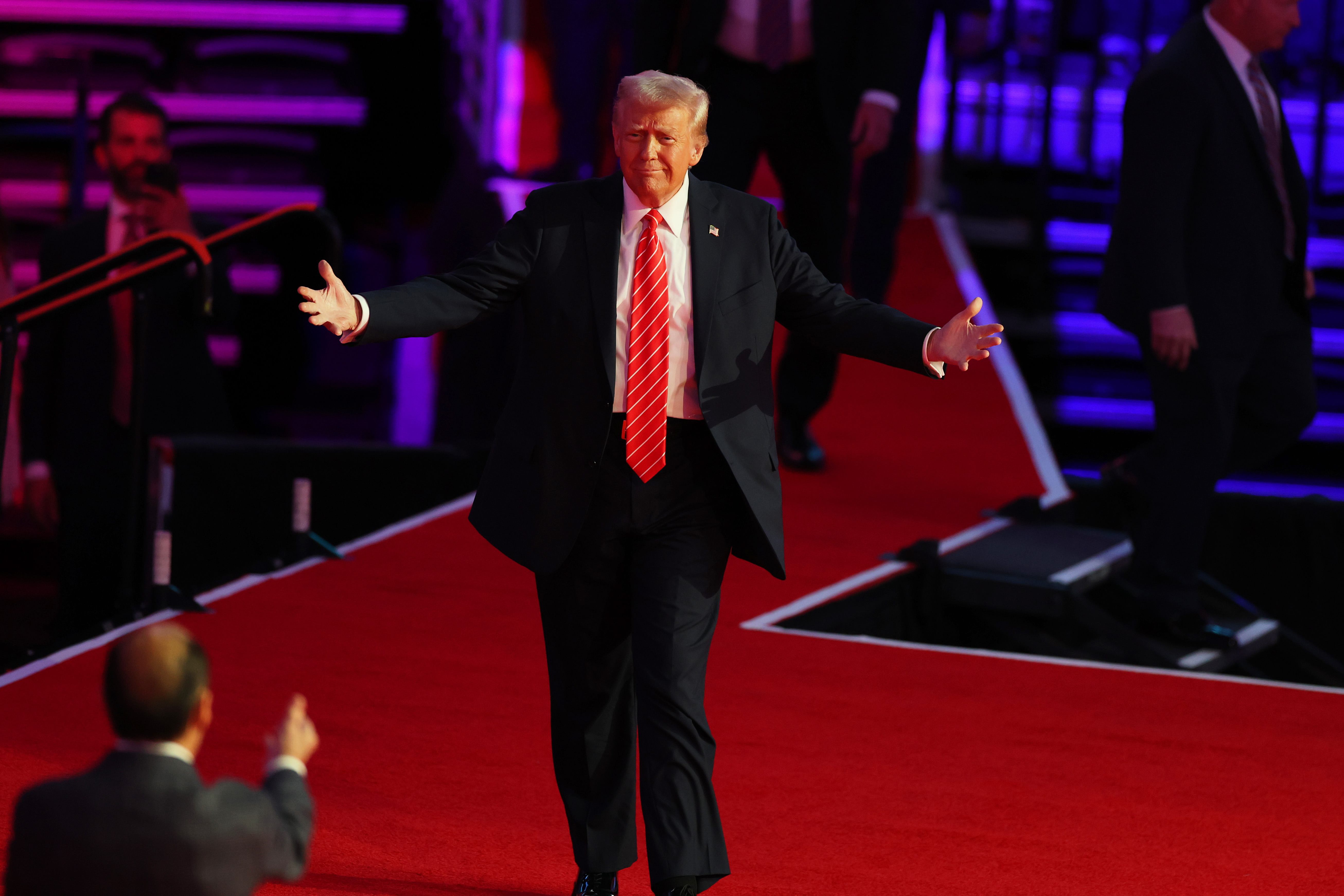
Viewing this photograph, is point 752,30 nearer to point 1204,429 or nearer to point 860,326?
point 1204,429

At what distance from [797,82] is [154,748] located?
→ 3956 millimetres

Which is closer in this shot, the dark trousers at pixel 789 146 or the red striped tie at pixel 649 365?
the red striped tie at pixel 649 365

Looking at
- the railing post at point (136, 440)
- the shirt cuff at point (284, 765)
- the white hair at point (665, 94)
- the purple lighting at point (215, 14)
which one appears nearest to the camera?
the shirt cuff at point (284, 765)

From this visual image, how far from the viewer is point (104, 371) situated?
5.09 meters

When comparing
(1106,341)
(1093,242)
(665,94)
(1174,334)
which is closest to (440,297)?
(665,94)

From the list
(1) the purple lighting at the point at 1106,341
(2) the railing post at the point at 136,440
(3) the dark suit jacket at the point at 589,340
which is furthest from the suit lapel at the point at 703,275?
(1) the purple lighting at the point at 1106,341

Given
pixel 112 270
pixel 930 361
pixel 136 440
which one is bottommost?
pixel 136 440

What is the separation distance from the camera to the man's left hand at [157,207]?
16.8 feet

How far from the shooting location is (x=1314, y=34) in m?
9.08

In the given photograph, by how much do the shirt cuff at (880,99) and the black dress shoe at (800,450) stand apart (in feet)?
3.86

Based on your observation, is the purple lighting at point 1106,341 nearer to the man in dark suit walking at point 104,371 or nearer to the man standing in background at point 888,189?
the man standing in background at point 888,189

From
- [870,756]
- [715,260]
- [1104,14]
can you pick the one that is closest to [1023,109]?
[1104,14]

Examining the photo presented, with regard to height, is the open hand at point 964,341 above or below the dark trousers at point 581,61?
below

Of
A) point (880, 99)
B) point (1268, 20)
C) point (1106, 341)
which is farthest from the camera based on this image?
point (1106, 341)
